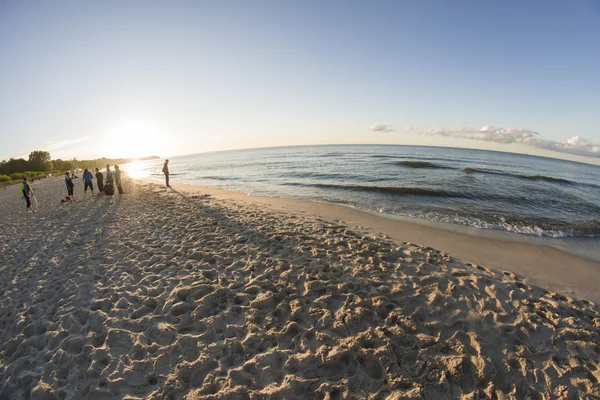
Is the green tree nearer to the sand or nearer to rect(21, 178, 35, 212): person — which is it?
rect(21, 178, 35, 212): person

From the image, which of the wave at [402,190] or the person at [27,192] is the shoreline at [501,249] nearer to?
the wave at [402,190]

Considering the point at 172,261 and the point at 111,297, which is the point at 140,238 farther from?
the point at 111,297

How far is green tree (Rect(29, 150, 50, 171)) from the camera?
68756mm

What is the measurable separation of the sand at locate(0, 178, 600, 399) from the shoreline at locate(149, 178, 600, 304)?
0.72ft

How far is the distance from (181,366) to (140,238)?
6725mm

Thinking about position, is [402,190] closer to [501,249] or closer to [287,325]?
[501,249]

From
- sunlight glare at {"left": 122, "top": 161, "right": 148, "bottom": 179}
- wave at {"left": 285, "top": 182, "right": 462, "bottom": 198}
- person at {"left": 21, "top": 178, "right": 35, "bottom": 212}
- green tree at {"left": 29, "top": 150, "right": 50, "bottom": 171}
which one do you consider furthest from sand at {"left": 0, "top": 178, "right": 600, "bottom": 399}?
green tree at {"left": 29, "top": 150, "right": 50, "bottom": 171}

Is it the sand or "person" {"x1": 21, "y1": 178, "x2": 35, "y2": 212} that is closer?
the sand

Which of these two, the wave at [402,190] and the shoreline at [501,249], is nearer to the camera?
the shoreline at [501,249]

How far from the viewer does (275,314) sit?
15.3 ft

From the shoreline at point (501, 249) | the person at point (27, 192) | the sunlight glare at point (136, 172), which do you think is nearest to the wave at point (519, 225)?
the shoreline at point (501, 249)

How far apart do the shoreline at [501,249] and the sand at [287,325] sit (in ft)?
0.72

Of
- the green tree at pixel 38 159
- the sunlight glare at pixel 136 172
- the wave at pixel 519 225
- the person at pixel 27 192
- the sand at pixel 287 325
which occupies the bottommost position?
the wave at pixel 519 225

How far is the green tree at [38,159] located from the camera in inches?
2707
